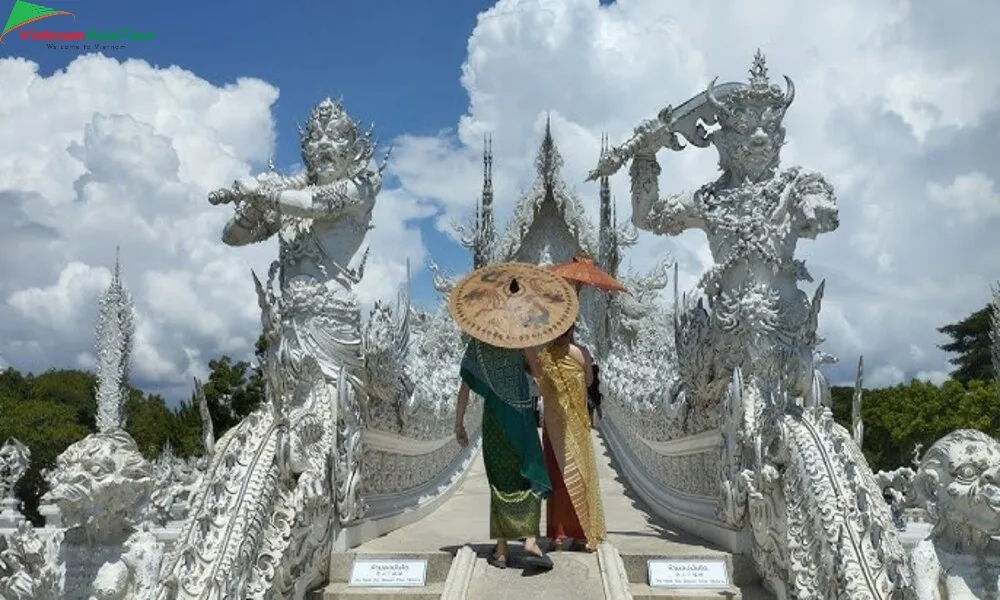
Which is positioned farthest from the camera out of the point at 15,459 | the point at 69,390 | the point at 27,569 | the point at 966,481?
the point at 69,390

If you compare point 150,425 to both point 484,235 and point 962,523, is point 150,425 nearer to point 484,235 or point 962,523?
point 484,235

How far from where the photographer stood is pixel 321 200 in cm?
533

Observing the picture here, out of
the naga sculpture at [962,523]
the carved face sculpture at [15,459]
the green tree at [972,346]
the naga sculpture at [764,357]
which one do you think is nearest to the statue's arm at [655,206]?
the naga sculpture at [764,357]

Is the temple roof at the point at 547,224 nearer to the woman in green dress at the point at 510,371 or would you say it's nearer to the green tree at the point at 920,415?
the green tree at the point at 920,415

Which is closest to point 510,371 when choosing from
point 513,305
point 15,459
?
point 513,305

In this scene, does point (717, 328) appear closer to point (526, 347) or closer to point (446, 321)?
point (526, 347)

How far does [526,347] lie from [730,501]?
1.41 metres

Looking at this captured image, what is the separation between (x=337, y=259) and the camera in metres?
5.46

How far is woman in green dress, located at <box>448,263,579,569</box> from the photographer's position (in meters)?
4.49

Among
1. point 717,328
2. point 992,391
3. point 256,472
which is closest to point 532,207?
point 992,391

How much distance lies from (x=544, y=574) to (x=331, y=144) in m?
2.76

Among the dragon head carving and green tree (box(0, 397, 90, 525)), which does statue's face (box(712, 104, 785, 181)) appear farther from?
green tree (box(0, 397, 90, 525))

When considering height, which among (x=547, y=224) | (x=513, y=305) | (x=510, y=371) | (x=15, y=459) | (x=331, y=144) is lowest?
(x=15, y=459)

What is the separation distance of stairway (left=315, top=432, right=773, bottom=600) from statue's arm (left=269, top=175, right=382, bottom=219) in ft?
6.35
